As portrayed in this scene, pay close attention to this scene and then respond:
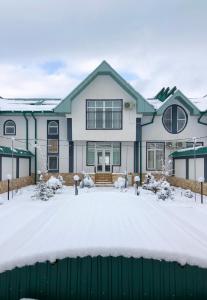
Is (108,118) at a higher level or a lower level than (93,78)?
lower

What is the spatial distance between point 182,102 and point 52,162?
1294 centimetres

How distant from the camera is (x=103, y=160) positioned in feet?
87.4

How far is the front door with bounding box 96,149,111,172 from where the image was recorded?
2662 centimetres

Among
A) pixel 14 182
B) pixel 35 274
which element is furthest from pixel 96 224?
pixel 14 182

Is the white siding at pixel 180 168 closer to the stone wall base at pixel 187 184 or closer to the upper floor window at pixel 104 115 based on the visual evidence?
the stone wall base at pixel 187 184

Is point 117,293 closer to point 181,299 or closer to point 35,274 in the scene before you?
point 181,299

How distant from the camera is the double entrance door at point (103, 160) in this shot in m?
26.6

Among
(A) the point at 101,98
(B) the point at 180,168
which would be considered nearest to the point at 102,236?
(B) the point at 180,168

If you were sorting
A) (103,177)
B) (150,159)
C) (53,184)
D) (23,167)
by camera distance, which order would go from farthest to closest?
(150,159) < (103,177) < (23,167) < (53,184)

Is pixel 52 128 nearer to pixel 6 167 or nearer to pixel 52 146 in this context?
pixel 52 146

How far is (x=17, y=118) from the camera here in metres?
26.6

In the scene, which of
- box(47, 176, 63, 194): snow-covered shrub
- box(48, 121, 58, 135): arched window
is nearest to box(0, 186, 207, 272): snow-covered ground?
box(47, 176, 63, 194): snow-covered shrub

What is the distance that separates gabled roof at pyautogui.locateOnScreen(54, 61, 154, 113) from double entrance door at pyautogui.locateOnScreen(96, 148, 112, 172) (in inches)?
186

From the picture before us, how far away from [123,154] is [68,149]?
5.00 metres
